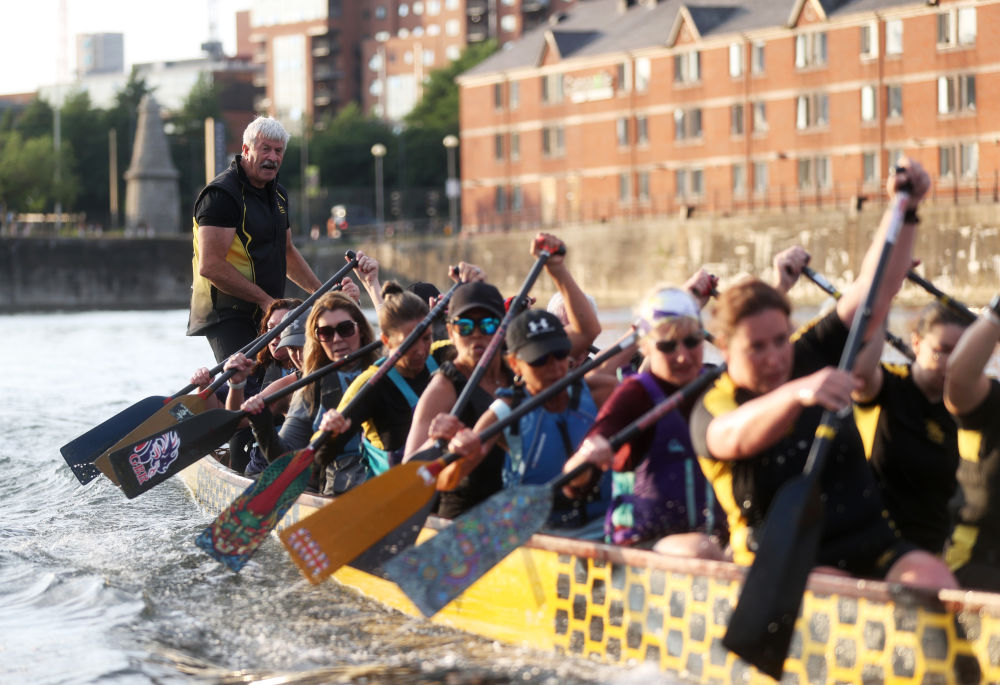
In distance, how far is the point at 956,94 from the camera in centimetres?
4219

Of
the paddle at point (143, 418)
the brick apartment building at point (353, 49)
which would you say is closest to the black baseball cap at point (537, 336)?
the paddle at point (143, 418)

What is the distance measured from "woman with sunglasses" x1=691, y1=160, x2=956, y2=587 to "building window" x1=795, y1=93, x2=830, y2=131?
41.9 metres

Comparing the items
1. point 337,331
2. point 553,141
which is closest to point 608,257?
point 553,141

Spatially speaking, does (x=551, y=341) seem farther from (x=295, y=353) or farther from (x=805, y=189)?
(x=805, y=189)

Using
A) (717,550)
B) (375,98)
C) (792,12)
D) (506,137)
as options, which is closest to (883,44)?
(792,12)

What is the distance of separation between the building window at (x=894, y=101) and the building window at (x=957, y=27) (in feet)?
6.21

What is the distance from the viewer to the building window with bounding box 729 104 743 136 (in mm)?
47219

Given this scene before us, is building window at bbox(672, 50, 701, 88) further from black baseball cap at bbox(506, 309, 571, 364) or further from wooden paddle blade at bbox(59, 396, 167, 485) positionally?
black baseball cap at bbox(506, 309, 571, 364)

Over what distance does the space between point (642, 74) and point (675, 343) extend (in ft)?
153

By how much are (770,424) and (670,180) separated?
45.9m

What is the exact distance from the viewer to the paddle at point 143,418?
8.81 m

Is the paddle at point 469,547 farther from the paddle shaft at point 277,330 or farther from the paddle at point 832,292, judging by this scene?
the paddle shaft at point 277,330

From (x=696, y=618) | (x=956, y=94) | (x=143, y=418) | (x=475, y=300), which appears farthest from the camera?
(x=956, y=94)

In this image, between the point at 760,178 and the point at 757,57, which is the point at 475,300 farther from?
the point at 757,57
